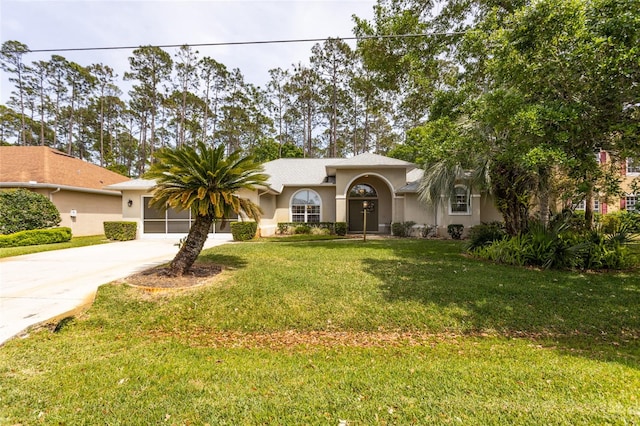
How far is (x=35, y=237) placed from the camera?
463 inches

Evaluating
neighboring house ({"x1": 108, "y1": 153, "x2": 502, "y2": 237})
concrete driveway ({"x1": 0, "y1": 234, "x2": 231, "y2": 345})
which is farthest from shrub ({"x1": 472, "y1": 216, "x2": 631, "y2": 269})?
concrete driveway ({"x1": 0, "y1": 234, "x2": 231, "y2": 345})

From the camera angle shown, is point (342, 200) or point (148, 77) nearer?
point (342, 200)

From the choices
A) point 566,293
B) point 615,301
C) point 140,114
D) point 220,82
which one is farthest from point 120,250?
point 140,114

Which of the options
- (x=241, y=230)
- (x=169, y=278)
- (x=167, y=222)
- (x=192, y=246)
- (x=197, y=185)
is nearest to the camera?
(x=169, y=278)

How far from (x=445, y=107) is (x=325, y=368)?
8761 mm

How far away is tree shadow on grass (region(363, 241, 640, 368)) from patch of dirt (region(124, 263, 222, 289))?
13.5 feet

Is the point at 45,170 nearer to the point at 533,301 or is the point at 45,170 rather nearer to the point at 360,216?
the point at 360,216

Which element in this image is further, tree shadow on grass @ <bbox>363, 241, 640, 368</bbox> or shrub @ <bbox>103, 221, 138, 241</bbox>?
shrub @ <bbox>103, 221, 138, 241</bbox>

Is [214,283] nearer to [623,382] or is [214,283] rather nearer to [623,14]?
[623,382]

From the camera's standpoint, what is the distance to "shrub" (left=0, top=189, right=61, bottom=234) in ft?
40.1

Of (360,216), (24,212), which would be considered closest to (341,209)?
(360,216)

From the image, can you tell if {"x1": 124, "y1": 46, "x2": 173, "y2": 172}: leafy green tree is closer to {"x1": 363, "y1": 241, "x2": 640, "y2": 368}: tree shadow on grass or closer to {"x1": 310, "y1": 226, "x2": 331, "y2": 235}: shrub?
{"x1": 310, "y1": 226, "x2": 331, "y2": 235}: shrub

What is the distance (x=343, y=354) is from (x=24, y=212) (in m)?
16.6

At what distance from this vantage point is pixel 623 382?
3.10 m
